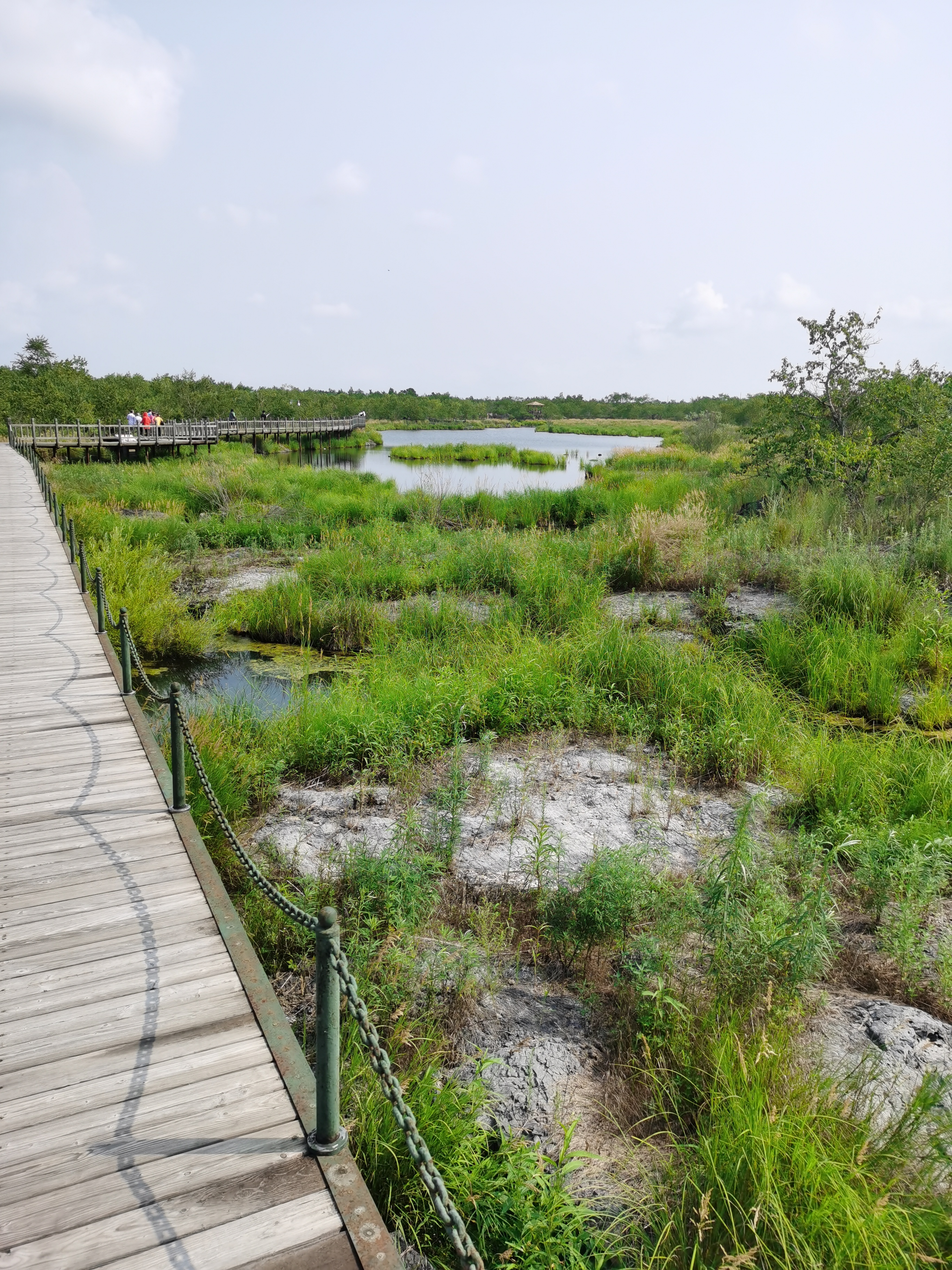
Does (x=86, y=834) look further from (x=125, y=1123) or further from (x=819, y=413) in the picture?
(x=819, y=413)

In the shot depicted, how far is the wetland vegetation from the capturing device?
284cm

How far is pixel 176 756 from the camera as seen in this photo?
4.63 meters

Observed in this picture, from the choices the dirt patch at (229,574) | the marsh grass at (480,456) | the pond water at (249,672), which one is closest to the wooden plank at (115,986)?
the pond water at (249,672)

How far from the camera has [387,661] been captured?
30.9 feet

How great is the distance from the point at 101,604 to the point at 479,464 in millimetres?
40086

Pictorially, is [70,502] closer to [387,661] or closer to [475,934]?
[387,661]

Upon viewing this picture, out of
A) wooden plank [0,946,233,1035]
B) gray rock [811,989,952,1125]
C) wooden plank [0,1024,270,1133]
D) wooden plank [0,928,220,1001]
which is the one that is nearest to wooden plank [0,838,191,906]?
wooden plank [0,928,220,1001]

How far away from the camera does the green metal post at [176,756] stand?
14.5 ft

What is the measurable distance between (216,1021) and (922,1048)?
10.0ft

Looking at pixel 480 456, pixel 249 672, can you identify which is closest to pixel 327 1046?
pixel 249 672

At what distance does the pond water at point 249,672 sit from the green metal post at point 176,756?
12.1 feet

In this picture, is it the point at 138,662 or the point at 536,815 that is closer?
the point at 138,662

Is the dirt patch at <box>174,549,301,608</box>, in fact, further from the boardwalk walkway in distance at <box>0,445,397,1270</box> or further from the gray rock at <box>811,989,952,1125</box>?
the gray rock at <box>811,989,952,1125</box>

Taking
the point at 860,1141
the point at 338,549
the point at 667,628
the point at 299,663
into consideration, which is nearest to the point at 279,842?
the point at 860,1141
